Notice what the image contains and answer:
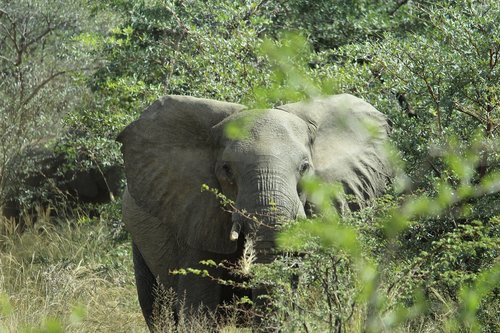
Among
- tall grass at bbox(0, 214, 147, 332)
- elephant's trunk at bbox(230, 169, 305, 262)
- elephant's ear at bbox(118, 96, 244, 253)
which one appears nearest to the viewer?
elephant's trunk at bbox(230, 169, 305, 262)

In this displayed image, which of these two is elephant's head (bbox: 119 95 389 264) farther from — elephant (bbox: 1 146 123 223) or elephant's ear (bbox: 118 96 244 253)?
elephant (bbox: 1 146 123 223)

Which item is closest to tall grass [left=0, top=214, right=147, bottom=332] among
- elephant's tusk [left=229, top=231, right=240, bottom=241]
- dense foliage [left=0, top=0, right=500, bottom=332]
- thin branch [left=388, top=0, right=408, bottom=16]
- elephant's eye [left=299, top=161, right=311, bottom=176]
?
dense foliage [left=0, top=0, right=500, bottom=332]

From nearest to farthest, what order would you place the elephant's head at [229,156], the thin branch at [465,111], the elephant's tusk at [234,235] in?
the elephant's tusk at [234,235] → the elephant's head at [229,156] → the thin branch at [465,111]

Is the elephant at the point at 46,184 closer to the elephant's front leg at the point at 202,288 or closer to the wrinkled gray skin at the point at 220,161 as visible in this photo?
the wrinkled gray skin at the point at 220,161

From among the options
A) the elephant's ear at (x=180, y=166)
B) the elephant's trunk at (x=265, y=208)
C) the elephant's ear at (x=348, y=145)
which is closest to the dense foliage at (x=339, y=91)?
the elephant's ear at (x=348, y=145)

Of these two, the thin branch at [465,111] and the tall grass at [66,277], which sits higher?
the thin branch at [465,111]

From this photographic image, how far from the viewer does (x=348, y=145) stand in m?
8.71

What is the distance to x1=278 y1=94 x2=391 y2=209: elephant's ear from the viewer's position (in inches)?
332

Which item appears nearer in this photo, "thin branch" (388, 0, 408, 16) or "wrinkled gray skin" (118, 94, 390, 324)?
"wrinkled gray skin" (118, 94, 390, 324)

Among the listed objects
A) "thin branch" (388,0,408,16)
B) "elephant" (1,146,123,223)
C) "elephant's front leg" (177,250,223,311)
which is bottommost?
"elephant's front leg" (177,250,223,311)

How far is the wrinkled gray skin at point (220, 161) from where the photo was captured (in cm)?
801

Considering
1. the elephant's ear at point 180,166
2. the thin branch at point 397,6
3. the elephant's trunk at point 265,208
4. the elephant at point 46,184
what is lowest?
the elephant's trunk at point 265,208

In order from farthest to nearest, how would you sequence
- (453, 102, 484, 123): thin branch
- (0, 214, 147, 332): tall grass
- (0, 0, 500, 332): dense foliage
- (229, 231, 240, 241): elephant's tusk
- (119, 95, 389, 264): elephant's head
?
(0, 214, 147, 332): tall grass
(453, 102, 484, 123): thin branch
(119, 95, 389, 264): elephant's head
(229, 231, 240, 241): elephant's tusk
(0, 0, 500, 332): dense foliage

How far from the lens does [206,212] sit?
338 inches
